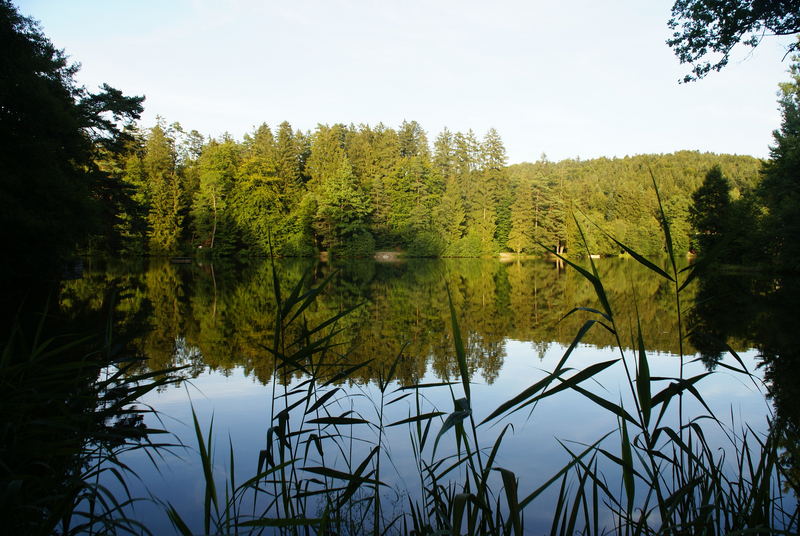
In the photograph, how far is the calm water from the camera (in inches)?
154

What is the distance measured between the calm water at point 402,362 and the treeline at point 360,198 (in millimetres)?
24051

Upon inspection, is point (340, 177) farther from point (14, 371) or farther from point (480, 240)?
point (14, 371)

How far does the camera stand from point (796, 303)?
41.0 ft

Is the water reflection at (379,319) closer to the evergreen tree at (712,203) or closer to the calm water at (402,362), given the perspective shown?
the calm water at (402,362)

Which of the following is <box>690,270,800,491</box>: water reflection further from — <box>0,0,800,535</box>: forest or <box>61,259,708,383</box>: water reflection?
<box>61,259,708,383</box>: water reflection

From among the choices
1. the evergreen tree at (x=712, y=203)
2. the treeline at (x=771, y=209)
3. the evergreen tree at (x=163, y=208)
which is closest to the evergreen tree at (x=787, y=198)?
the treeline at (x=771, y=209)

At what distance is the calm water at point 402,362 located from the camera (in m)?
3.92

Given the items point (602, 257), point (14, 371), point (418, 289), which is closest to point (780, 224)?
point (418, 289)

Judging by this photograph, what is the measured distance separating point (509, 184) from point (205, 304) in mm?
43712

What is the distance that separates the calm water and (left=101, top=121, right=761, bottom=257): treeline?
24.1 m

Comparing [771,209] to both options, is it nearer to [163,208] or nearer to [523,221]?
[523,221]

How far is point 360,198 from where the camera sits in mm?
42531

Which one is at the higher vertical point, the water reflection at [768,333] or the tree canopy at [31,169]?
the tree canopy at [31,169]

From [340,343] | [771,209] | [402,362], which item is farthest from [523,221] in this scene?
[340,343]
